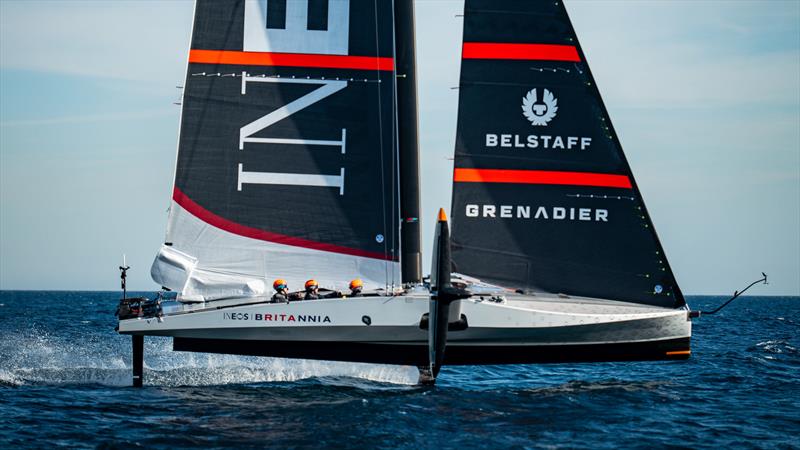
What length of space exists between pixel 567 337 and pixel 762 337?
969 inches

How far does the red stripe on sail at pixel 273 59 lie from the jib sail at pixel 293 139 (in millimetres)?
18

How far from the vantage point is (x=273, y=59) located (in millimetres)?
18125

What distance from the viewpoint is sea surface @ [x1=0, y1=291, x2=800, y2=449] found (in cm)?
1388

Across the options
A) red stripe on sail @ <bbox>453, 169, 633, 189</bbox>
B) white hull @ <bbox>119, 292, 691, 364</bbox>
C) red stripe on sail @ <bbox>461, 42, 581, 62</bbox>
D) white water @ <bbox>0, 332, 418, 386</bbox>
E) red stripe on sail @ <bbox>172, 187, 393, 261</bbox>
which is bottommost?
white water @ <bbox>0, 332, 418, 386</bbox>

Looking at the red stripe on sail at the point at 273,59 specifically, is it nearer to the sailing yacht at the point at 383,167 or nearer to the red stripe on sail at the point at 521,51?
the sailing yacht at the point at 383,167

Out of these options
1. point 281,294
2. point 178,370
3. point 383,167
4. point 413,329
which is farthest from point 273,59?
point 178,370

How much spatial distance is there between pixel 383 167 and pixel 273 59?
278 centimetres

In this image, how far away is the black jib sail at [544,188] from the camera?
17859mm

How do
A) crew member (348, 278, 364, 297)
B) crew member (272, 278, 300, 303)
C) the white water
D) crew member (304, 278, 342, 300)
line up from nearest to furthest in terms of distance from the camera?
crew member (272, 278, 300, 303) → crew member (304, 278, 342, 300) → crew member (348, 278, 364, 297) → the white water

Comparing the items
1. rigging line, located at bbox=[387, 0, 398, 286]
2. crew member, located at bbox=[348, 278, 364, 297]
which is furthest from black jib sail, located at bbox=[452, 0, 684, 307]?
crew member, located at bbox=[348, 278, 364, 297]

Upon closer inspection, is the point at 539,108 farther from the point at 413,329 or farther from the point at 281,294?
the point at 281,294

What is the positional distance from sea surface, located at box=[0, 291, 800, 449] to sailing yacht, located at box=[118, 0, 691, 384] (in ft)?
5.27

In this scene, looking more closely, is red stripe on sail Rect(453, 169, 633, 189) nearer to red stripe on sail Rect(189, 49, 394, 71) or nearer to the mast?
the mast

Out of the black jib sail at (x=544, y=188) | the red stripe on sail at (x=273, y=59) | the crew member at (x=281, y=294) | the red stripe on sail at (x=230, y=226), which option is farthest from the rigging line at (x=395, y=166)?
the crew member at (x=281, y=294)
